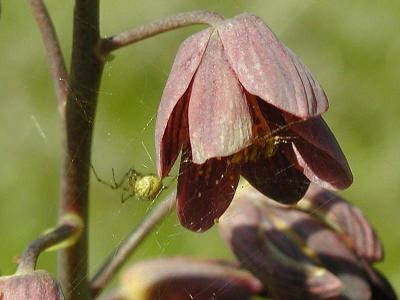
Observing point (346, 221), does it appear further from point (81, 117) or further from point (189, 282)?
point (81, 117)

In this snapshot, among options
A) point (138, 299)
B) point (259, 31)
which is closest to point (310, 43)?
point (138, 299)

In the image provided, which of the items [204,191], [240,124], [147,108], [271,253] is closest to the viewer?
[240,124]

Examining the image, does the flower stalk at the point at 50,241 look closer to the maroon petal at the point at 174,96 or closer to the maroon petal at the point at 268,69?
the maroon petal at the point at 174,96

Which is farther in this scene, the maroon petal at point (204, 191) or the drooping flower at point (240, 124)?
the maroon petal at point (204, 191)

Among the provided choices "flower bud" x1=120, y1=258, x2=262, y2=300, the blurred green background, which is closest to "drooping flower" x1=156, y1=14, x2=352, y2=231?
"flower bud" x1=120, y1=258, x2=262, y2=300

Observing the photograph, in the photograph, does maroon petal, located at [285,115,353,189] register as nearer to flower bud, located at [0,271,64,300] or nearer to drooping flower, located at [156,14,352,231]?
drooping flower, located at [156,14,352,231]

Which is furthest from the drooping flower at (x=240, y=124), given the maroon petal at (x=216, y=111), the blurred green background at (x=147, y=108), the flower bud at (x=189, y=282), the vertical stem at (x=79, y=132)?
the blurred green background at (x=147, y=108)

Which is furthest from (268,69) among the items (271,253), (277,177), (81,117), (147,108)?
(147,108)
